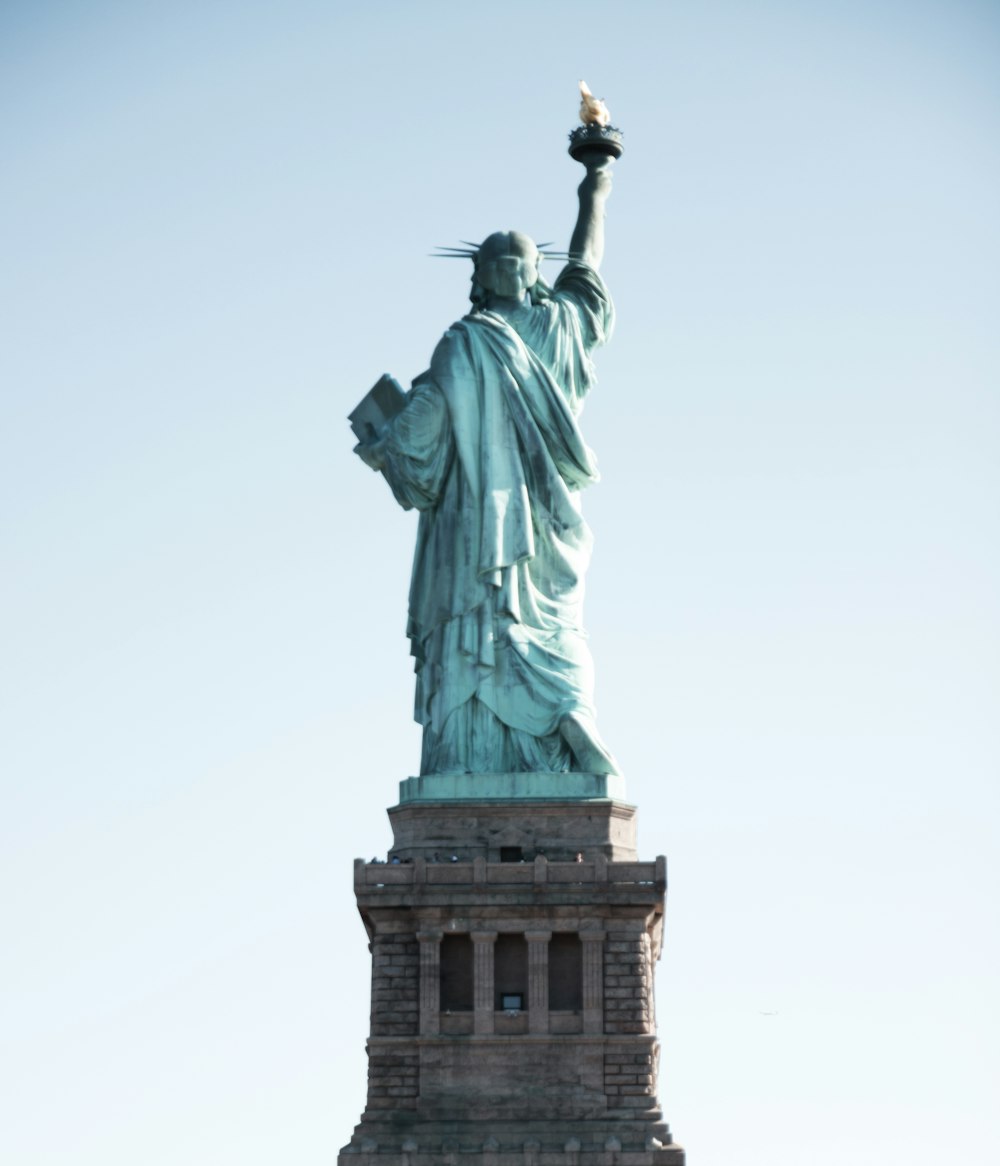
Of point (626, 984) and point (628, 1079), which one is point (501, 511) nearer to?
point (626, 984)

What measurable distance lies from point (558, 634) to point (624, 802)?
359 centimetres

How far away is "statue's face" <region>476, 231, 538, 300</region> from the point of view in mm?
77812

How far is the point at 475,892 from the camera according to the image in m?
72.9

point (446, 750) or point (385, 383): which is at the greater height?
point (385, 383)

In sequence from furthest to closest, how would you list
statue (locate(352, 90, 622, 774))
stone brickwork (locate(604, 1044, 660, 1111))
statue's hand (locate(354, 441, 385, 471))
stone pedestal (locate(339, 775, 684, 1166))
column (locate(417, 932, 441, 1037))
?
statue's hand (locate(354, 441, 385, 471)) < statue (locate(352, 90, 622, 774)) < column (locate(417, 932, 441, 1037)) < stone brickwork (locate(604, 1044, 660, 1111)) < stone pedestal (locate(339, 775, 684, 1166))

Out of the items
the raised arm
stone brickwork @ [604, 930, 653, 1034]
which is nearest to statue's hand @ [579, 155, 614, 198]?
the raised arm

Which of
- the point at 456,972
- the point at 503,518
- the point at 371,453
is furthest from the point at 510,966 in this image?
the point at 371,453

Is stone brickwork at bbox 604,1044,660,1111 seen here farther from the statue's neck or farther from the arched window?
the statue's neck

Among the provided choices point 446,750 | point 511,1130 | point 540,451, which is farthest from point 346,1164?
point 540,451

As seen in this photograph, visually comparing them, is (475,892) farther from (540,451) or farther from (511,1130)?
(540,451)

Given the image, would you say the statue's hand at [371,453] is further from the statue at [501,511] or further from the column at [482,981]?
the column at [482,981]

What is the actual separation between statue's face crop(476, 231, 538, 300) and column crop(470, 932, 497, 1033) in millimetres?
12989

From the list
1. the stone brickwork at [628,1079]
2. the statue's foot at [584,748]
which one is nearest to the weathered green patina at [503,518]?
the statue's foot at [584,748]

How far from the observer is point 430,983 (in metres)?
72.7
